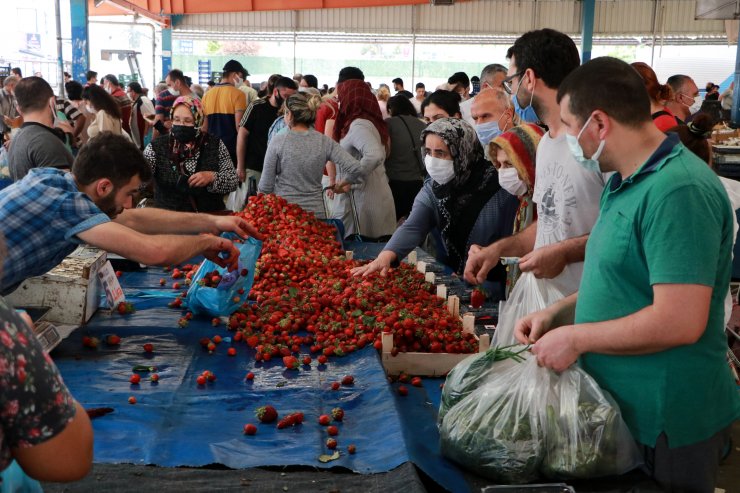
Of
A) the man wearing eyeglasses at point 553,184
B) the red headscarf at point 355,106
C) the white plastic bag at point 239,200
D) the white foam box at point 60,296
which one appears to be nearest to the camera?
the man wearing eyeglasses at point 553,184

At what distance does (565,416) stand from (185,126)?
3.84 meters

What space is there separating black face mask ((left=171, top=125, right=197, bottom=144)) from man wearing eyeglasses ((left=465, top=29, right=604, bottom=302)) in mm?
2750

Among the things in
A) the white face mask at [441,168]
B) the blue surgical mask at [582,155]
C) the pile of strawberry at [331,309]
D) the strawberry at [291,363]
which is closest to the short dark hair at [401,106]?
the pile of strawberry at [331,309]

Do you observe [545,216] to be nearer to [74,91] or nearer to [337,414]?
[337,414]

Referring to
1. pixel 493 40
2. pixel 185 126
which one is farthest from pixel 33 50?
pixel 185 126

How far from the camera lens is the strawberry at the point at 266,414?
2580 mm

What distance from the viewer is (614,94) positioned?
70.5 inches

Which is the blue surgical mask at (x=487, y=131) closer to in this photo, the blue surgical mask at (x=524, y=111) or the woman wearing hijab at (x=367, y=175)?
the woman wearing hijab at (x=367, y=175)

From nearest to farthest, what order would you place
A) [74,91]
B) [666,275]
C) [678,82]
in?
1. [666,275]
2. [678,82]
3. [74,91]

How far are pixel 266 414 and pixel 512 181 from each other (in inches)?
61.4

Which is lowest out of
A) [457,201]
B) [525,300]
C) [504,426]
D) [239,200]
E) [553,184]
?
[239,200]

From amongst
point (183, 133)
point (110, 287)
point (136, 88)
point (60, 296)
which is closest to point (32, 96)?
point (183, 133)

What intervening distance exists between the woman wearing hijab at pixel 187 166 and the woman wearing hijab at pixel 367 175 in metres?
1.23

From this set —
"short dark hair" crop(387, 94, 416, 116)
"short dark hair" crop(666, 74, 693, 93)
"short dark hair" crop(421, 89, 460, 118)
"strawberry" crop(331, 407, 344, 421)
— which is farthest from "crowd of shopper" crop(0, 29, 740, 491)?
"short dark hair" crop(666, 74, 693, 93)
